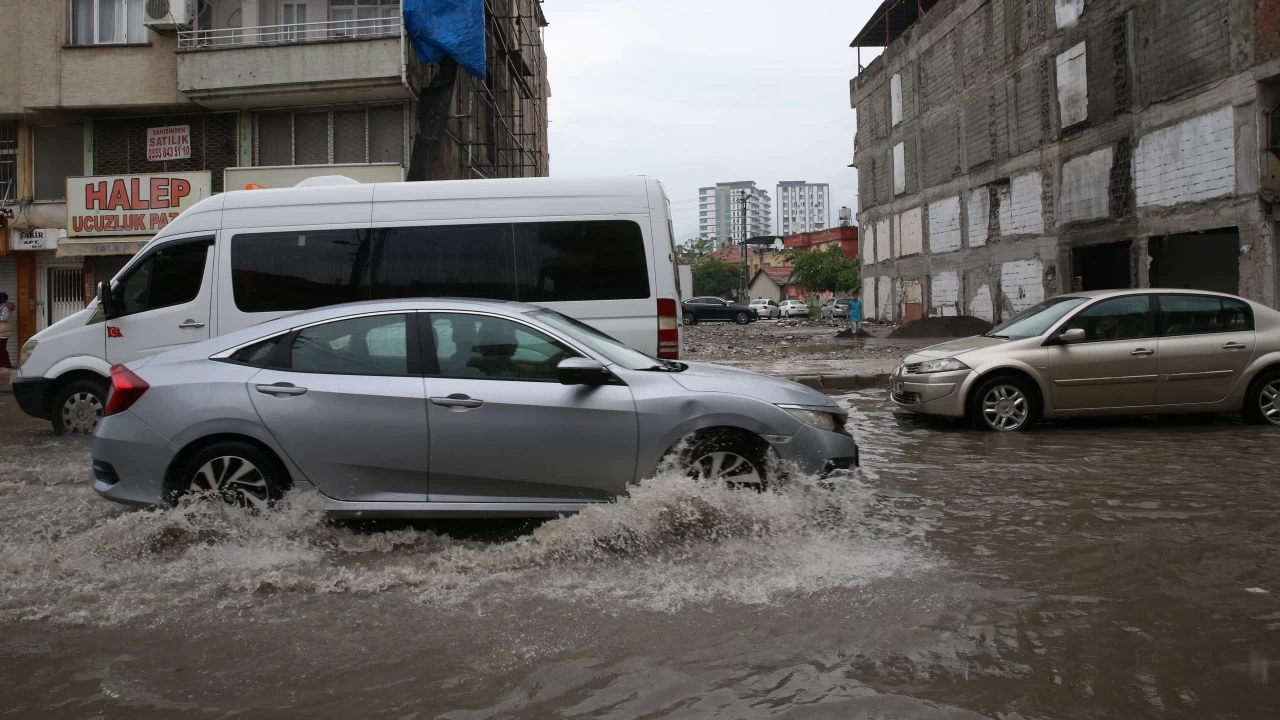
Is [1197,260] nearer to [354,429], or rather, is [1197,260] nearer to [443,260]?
[443,260]

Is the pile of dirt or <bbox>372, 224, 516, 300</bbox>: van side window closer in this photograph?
<bbox>372, 224, 516, 300</bbox>: van side window

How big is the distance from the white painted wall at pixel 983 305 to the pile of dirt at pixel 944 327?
297cm

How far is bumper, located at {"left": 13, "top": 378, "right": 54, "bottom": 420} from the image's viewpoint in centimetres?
→ 959

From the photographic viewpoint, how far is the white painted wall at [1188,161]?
19781mm

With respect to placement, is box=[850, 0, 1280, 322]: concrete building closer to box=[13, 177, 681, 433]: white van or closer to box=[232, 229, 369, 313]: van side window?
box=[13, 177, 681, 433]: white van

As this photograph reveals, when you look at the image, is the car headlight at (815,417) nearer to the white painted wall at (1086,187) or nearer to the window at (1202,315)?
the window at (1202,315)

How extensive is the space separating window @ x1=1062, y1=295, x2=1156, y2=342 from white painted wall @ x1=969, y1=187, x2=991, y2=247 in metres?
23.3

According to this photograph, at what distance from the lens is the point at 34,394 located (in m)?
9.61

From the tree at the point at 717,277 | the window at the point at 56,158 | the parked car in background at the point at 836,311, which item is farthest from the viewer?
the tree at the point at 717,277

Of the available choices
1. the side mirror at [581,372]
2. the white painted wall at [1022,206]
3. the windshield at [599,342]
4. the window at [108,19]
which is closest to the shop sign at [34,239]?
the window at [108,19]

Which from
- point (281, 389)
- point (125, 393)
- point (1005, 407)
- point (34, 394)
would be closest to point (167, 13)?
point (34, 394)

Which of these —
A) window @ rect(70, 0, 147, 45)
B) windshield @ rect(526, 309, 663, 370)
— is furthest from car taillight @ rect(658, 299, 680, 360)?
window @ rect(70, 0, 147, 45)

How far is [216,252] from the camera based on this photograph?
859 cm

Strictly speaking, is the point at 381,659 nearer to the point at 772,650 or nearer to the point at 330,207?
the point at 772,650
